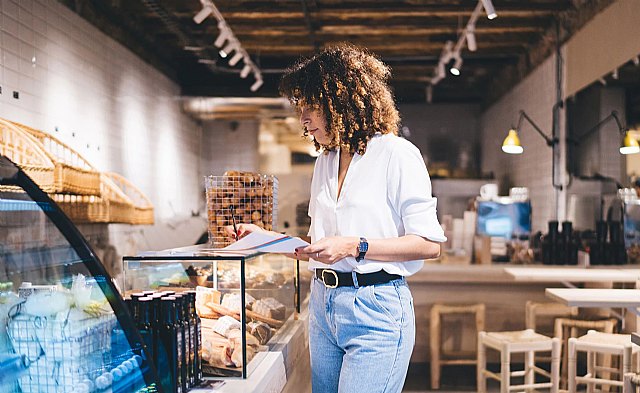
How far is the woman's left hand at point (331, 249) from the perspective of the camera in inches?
73.4

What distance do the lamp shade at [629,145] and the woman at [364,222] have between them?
4240mm

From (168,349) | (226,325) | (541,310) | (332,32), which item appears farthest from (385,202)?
(332,32)

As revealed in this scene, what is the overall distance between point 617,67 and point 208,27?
4.28 metres

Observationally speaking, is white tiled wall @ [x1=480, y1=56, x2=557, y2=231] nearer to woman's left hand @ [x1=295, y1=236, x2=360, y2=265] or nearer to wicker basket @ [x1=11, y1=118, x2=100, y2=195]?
wicker basket @ [x1=11, y1=118, x2=100, y2=195]

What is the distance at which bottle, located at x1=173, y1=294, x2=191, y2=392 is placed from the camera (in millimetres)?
1800

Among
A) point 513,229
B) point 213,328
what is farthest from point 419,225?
point 513,229

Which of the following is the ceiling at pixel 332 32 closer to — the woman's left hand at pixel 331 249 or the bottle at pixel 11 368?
the woman's left hand at pixel 331 249

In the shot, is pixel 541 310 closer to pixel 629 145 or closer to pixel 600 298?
pixel 629 145

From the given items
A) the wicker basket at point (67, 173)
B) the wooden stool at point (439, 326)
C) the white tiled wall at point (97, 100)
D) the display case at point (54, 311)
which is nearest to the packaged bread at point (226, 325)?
the display case at point (54, 311)

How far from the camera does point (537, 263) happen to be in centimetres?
656

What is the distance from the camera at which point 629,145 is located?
5.84m

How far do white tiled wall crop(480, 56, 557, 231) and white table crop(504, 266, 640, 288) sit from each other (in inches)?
76.5

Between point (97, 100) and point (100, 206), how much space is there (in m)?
1.60

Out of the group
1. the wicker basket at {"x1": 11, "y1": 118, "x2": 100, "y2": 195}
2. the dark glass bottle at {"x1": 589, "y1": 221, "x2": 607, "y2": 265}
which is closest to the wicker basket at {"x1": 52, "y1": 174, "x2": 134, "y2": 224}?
the wicker basket at {"x1": 11, "y1": 118, "x2": 100, "y2": 195}
